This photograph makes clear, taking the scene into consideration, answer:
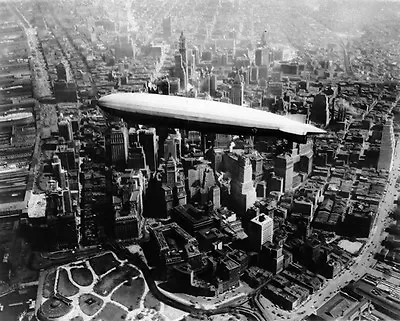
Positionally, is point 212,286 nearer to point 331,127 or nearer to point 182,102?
point 182,102

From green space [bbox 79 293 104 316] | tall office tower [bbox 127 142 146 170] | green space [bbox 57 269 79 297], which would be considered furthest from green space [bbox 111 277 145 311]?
tall office tower [bbox 127 142 146 170]

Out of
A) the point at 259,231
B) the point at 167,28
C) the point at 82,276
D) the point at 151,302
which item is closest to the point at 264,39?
the point at 167,28

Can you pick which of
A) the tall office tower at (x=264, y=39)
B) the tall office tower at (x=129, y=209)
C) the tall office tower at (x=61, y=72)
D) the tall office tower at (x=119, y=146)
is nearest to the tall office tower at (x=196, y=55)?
the tall office tower at (x=264, y=39)

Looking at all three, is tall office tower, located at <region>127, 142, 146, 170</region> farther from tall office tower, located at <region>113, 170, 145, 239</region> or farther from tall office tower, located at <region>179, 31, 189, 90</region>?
tall office tower, located at <region>179, 31, 189, 90</region>

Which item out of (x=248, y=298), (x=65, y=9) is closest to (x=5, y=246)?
(x=248, y=298)

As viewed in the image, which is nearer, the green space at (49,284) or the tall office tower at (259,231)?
the green space at (49,284)

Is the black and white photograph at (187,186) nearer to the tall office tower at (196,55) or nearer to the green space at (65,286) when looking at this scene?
the green space at (65,286)
